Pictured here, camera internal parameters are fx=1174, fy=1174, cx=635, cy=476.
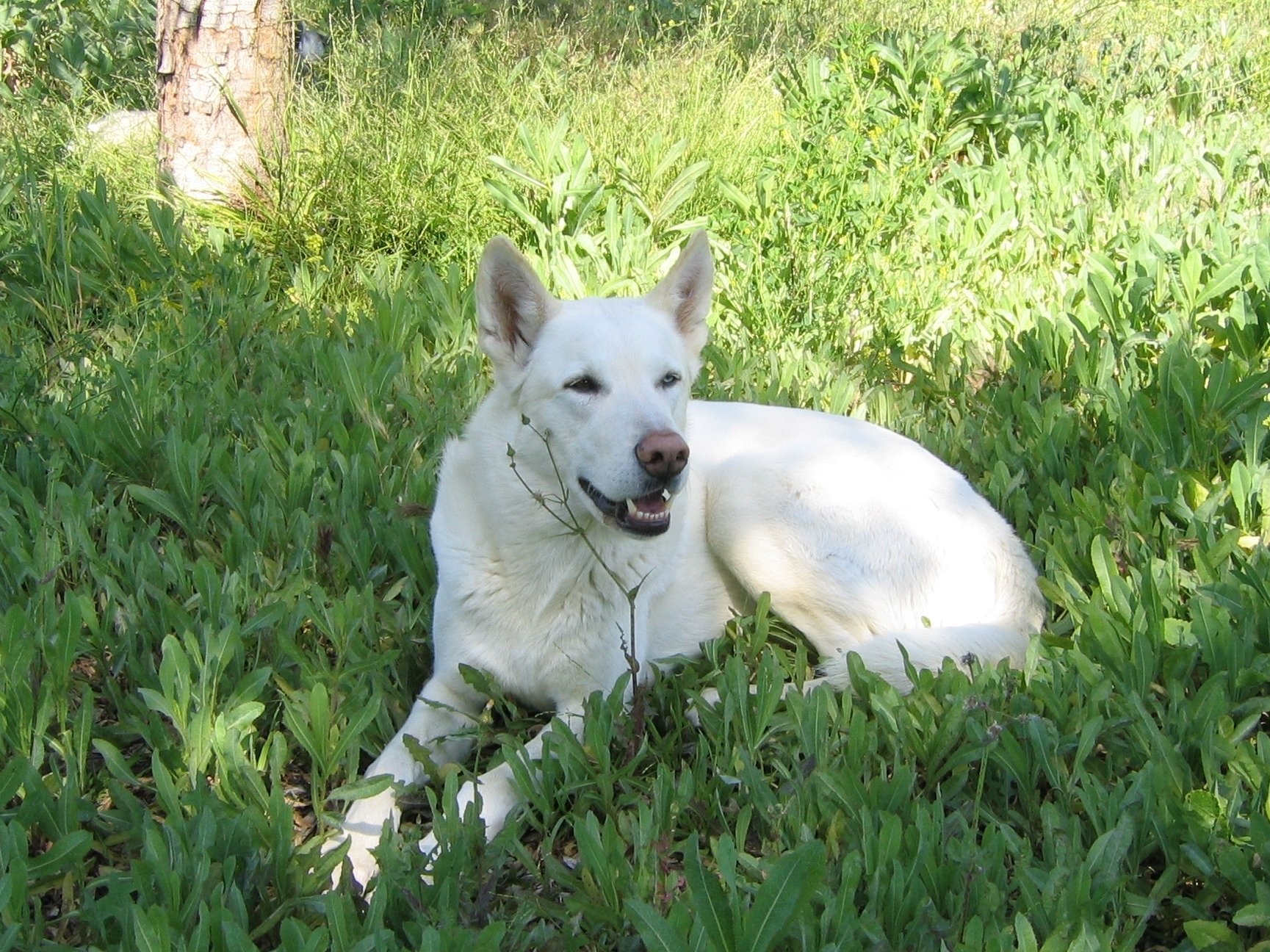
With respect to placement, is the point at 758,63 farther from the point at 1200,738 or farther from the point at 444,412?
the point at 1200,738

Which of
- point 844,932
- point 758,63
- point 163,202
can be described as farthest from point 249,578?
point 758,63

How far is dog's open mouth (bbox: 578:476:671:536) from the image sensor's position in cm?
290

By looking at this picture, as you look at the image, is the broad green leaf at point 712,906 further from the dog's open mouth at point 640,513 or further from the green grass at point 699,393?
the dog's open mouth at point 640,513

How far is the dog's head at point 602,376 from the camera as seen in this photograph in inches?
112

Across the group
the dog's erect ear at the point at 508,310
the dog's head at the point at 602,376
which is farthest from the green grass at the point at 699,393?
the dog's erect ear at the point at 508,310

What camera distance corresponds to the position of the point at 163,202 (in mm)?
6008

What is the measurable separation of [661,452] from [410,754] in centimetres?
96

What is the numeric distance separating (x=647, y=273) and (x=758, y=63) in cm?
310

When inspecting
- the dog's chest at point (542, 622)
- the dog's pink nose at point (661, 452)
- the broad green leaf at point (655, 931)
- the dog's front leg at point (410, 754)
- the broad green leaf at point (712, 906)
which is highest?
the dog's pink nose at point (661, 452)

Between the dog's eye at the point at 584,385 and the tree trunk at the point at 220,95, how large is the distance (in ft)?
12.4

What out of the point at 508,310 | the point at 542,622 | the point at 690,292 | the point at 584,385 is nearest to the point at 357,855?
the point at 542,622

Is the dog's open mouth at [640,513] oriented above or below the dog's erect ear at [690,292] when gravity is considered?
below

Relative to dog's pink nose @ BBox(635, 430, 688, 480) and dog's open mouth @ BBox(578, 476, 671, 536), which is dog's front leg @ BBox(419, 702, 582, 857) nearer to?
dog's open mouth @ BBox(578, 476, 671, 536)

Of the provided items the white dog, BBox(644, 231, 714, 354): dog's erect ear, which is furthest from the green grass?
BBox(644, 231, 714, 354): dog's erect ear
